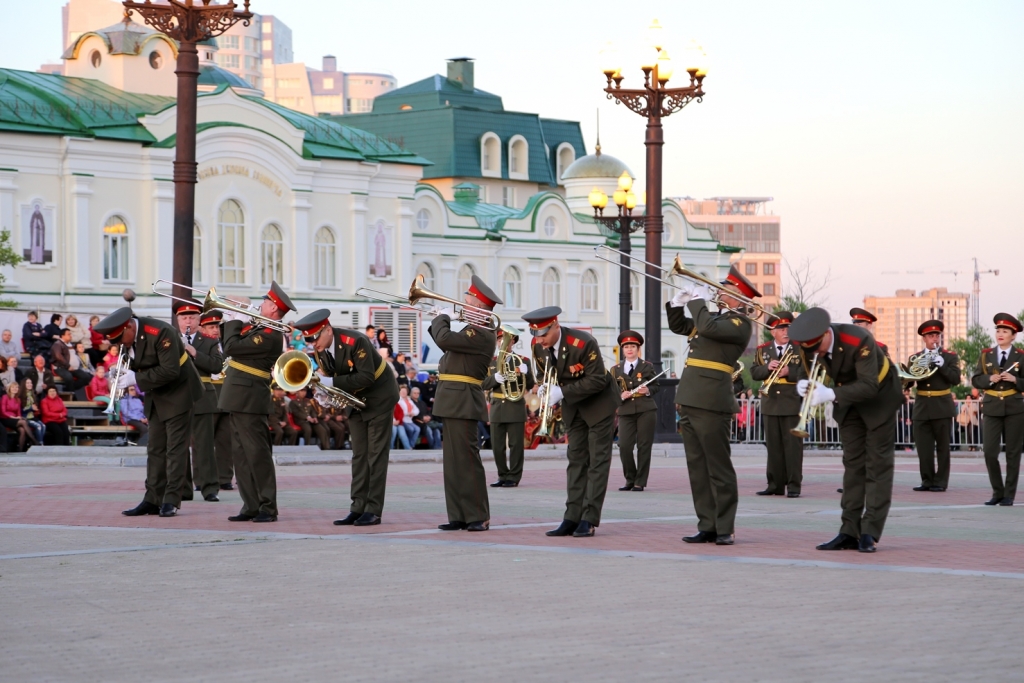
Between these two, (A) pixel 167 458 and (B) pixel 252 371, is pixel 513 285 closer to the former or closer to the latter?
(A) pixel 167 458

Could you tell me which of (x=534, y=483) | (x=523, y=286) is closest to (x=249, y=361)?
(x=534, y=483)

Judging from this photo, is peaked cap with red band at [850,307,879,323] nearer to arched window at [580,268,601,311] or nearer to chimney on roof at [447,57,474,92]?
arched window at [580,268,601,311]

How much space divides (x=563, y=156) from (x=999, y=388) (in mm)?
65830

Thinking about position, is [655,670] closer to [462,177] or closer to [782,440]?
[782,440]

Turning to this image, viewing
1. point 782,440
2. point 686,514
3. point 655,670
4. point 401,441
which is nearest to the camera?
point 655,670

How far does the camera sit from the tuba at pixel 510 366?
49.1ft

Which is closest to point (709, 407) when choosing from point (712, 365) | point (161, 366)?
point (712, 365)

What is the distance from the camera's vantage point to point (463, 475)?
43.8ft

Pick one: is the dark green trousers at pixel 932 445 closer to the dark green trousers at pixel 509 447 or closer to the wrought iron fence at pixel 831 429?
the dark green trousers at pixel 509 447

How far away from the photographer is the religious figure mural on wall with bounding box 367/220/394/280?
187 feet

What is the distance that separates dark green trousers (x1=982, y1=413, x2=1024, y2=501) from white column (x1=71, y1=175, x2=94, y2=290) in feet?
120

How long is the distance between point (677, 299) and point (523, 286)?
2065 inches

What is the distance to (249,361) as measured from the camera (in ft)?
46.7

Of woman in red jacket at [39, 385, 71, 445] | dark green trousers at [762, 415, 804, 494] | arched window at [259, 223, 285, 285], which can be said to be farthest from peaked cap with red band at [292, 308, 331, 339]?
arched window at [259, 223, 285, 285]
